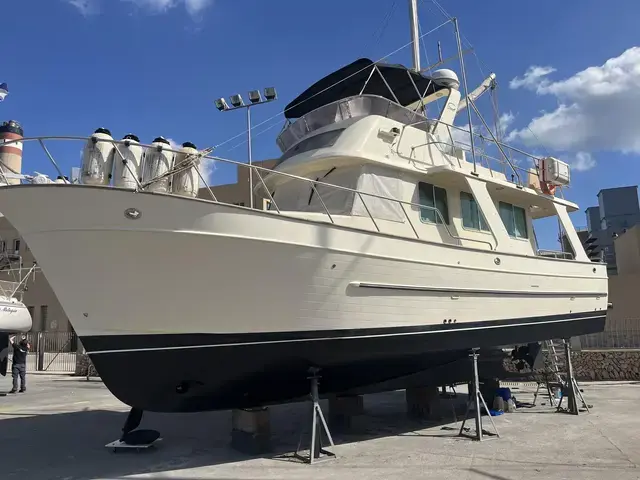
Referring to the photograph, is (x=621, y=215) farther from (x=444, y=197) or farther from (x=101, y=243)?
(x=101, y=243)

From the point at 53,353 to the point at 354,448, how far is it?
2234cm

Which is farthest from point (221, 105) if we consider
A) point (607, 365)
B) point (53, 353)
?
point (53, 353)

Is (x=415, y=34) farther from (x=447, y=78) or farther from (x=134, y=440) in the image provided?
(x=134, y=440)

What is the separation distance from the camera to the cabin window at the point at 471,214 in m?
8.42

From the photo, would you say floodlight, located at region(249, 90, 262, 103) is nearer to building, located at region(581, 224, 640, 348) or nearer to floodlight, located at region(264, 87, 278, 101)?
floodlight, located at region(264, 87, 278, 101)

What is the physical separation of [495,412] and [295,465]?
15.2ft

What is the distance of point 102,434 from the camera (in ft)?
25.8

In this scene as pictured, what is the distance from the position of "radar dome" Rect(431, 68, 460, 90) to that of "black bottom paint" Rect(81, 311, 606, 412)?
4.46 metres

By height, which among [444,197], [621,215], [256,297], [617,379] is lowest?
[617,379]

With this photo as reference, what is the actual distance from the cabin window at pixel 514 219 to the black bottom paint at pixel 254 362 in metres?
2.54

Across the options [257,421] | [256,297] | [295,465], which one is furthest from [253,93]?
[295,465]

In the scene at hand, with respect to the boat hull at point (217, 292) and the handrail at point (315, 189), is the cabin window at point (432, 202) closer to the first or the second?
the handrail at point (315, 189)

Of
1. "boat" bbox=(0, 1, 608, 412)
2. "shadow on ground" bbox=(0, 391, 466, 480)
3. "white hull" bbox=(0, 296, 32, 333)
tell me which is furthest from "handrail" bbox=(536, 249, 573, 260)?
"white hull" bbox=(0, 296, 32, 333)

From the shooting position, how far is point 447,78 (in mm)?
9547
